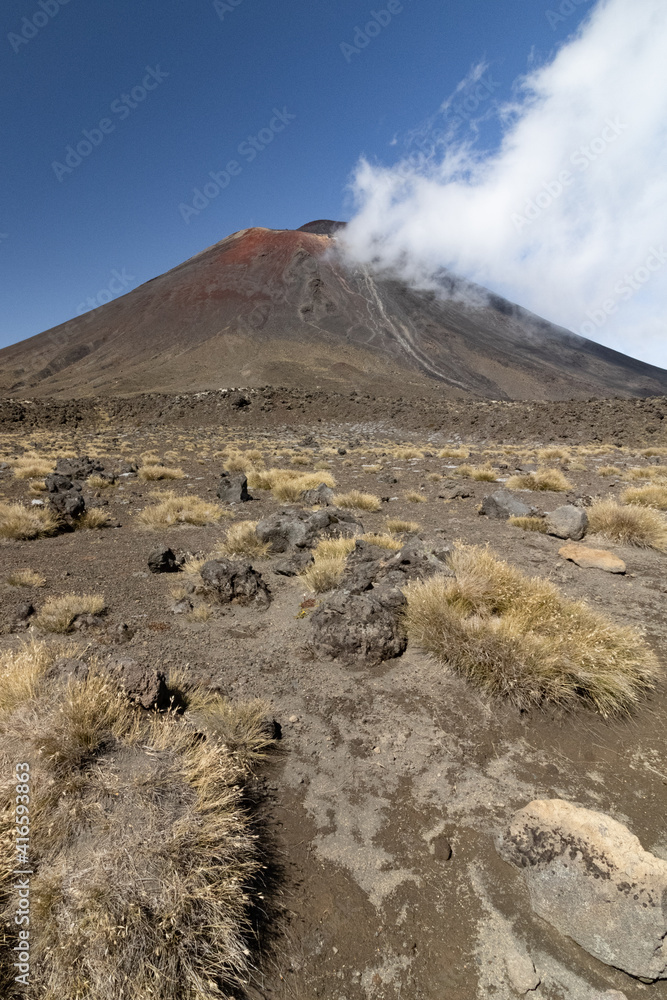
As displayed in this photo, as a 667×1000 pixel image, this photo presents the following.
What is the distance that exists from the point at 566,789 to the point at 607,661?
3.64ft

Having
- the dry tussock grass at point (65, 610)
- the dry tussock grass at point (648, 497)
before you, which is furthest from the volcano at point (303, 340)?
the dry tussock grass at point (65, 610)

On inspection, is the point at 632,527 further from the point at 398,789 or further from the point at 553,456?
the point at 553,456

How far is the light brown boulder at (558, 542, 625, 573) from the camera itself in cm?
557

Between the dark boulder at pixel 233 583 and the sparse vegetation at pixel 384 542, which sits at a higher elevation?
the dark boulder at pixel 233 583

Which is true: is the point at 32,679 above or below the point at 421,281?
below

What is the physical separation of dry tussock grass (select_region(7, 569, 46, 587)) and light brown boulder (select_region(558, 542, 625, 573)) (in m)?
6.71

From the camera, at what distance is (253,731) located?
289 cm

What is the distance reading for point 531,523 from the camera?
723cm

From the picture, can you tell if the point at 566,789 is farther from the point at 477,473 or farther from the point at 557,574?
the point at 477,473

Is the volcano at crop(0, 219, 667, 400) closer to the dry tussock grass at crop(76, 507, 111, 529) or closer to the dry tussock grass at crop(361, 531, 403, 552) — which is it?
the dry tussock grass at crop(76, 507, 111, 529)

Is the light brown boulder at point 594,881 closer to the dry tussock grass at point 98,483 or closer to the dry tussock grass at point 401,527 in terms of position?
the dry tussock grass at point 401,527

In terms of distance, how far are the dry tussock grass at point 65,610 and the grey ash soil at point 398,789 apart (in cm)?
16

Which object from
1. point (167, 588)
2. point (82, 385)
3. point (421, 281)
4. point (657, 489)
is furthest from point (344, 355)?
point (167, 588)

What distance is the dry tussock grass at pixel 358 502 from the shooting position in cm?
889
